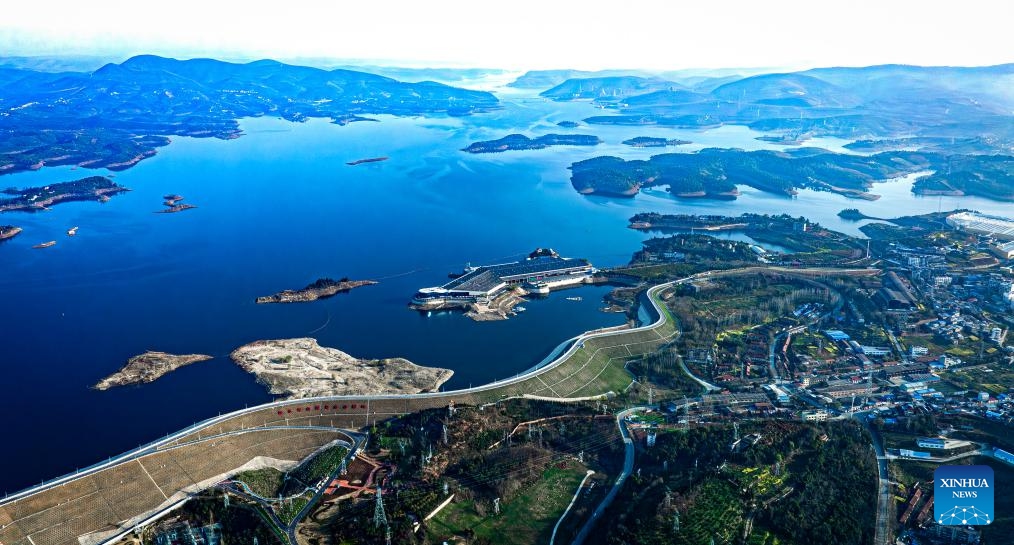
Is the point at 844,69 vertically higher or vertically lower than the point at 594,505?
higher

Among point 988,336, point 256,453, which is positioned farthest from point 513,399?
point 988,336

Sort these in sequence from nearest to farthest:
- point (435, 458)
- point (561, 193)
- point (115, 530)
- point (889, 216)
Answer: point (115, 530), point (435, 458), point (889, 216), point (561, 193)

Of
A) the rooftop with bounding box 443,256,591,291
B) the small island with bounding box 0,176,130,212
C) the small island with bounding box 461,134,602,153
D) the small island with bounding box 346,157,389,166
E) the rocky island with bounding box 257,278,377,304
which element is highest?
the small island with bounding box 461,134,602,153

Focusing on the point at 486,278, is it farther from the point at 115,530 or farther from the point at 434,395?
the point at 115,530

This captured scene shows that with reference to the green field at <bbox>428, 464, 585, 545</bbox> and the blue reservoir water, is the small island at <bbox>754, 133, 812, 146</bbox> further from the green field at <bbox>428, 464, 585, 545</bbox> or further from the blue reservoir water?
the green field at <bbox>428, 464, 585, 545</bbox>

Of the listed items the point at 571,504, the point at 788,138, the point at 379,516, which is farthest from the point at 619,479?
the point at 788,138

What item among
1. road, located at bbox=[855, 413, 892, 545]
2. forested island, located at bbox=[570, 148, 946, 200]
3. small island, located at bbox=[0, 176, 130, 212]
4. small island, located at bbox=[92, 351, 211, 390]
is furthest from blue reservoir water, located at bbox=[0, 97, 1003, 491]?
road, located at bbox=[855, 413, 892, 545]

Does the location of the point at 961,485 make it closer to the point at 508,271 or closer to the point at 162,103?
the point at 508,271
